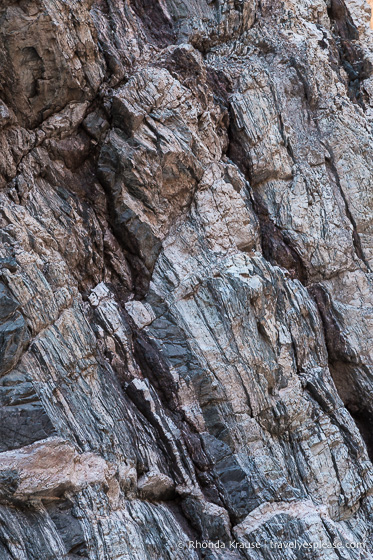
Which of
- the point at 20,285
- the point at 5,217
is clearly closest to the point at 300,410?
the point at 20,285

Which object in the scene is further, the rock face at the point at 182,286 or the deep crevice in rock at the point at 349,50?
the deep crevice in rock at the point at 349,50

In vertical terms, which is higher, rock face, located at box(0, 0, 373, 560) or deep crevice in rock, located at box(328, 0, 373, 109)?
deep crevice in rock, located at box(328, 0, 373, 109)

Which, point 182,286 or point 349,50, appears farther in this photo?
point 349,50

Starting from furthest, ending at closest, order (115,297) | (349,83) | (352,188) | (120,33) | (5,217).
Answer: (349,83) → (352,188) → (120,33) → (115,297) → (5,217)

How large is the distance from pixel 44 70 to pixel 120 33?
399cm

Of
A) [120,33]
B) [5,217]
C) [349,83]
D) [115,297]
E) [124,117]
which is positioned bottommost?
[115,297]

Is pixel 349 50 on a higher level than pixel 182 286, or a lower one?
higher

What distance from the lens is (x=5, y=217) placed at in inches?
472

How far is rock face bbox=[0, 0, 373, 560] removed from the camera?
10.9 m

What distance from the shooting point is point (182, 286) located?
571 inches

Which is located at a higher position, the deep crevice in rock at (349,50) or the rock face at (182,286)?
the deep crevice in rock at (349,50)

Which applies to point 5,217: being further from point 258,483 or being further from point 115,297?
point 258,483

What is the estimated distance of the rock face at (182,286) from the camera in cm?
1085

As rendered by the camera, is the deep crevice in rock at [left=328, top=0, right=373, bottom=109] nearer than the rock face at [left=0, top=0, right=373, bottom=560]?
No
